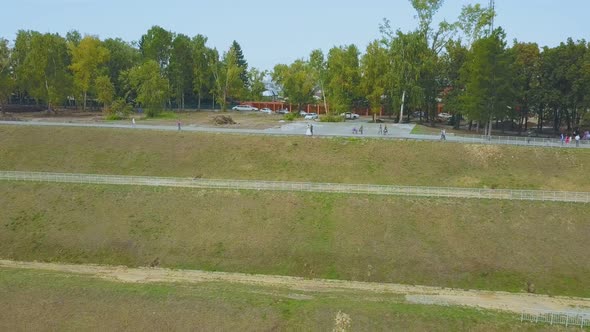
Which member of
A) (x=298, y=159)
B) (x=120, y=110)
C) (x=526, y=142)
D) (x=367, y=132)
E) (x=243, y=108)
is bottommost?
(x=298, y=159)

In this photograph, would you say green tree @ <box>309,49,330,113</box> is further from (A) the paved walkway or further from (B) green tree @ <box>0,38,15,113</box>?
(B) green tree @ <box>0,38,15,113</box>

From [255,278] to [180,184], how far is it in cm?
1216

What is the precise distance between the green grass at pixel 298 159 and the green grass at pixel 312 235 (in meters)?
6.57

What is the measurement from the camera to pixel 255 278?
95.4ft

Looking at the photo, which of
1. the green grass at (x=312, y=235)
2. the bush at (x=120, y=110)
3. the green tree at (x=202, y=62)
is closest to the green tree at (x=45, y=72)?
the bush at (x=120, y=110)

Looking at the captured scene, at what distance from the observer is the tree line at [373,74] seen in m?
54.0

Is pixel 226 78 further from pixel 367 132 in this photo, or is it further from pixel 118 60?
pixel 367 132

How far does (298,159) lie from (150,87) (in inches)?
1365

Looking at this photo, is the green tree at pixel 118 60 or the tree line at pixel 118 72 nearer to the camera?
the tree line at pixel 118 72

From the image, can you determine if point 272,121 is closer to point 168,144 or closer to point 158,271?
point 168,144

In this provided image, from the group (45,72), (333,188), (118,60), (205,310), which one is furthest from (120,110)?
(205,310)

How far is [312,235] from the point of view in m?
32.7

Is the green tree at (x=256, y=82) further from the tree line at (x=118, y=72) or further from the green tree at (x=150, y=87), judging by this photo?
the green tree at (x=150, y=87)

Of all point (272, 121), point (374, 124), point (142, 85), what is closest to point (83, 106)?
point (142, 85)
